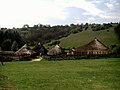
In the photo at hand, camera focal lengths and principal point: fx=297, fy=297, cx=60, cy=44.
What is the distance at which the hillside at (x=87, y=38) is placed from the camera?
342 feet

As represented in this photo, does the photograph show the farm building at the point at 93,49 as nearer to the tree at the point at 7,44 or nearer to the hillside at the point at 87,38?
the hillside at the point at 87,38

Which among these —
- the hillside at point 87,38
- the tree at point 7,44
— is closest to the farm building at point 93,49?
the hillside at point 87,38

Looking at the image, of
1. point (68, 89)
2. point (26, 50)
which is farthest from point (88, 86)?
point (26, 50)

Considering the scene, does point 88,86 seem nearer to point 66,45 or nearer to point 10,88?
point 10,88

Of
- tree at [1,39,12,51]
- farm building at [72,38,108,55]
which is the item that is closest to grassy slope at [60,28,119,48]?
tree at [1,39,12,51]

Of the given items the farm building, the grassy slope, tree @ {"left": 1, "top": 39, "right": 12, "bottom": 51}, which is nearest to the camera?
the farm building

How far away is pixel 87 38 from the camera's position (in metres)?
116

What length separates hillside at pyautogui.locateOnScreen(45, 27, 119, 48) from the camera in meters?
104

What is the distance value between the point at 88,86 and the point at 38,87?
4.27m

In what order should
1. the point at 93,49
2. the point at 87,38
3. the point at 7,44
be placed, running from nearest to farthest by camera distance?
the point at 93,49 < the point at 7,44 < the point at 87,38

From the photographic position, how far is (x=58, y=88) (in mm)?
23984

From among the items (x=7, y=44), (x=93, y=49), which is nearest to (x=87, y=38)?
(x=7, y=44)

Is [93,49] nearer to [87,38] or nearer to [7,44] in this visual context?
[87,38]

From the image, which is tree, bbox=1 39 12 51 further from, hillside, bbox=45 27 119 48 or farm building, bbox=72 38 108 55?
farm building, bbox=72 38 108 55
